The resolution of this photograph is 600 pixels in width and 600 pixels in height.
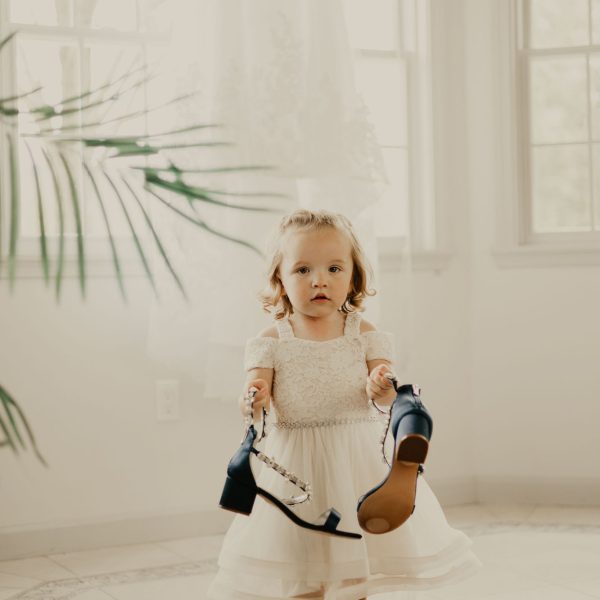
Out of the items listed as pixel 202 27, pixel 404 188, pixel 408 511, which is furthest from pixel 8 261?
pixel 408 511

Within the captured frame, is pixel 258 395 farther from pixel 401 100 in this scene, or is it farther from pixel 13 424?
pixel 401 100

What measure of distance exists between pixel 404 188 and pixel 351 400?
5.09 ft

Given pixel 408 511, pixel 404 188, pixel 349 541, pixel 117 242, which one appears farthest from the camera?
pixel 404 188

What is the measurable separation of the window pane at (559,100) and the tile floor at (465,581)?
131 centimetres

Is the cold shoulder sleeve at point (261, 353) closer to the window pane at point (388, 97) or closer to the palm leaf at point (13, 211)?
the palm leaf at point (13, 211)

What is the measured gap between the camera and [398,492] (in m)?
1.70

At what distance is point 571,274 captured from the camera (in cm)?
351

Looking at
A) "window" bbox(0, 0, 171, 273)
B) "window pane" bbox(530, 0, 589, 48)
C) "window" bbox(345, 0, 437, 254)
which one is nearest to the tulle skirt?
"window" bbox(0, 0, 171, 273)

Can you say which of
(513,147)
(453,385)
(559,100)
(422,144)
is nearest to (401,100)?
(422,144)

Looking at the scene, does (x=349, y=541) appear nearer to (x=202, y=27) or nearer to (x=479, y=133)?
(x=202, y=27)

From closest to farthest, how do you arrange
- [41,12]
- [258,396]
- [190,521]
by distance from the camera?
[258,396] → [41,12] → [190,521]

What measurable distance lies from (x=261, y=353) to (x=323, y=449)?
23 centimetres

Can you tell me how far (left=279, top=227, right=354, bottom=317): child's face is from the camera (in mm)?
2012

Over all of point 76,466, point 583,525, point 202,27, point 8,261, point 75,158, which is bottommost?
point 583,525
